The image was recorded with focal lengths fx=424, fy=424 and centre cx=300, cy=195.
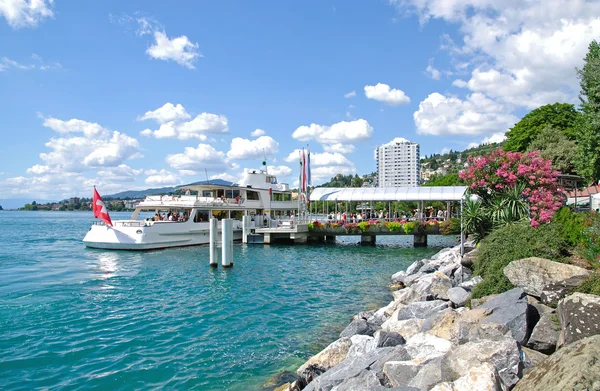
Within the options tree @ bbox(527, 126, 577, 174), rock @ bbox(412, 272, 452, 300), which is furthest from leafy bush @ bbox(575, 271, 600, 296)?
tree @ bbox(527, 126, 577, 174)

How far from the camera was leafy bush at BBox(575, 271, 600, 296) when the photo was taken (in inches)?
287

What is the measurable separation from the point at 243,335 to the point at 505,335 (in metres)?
7.52

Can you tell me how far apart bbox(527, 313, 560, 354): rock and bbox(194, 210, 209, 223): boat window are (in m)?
32.7

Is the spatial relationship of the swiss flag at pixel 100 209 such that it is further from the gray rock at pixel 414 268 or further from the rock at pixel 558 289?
the rock at pixel 558 289

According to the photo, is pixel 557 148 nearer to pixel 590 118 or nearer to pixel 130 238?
pixel 590 118

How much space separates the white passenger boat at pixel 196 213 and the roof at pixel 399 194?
564 cm

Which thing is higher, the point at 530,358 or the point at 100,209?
the point at 100,209

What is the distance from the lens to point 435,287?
13.5 m

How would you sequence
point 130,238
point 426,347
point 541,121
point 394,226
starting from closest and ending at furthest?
point 426,347 → point 130,238 → point 394,226 → point 541,121

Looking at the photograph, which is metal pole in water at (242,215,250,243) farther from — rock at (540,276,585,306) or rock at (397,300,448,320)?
rock at (540,276,585,306)

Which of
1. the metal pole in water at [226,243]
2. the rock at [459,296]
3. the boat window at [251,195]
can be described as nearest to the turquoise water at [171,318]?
the metal pole in water at [226,243]

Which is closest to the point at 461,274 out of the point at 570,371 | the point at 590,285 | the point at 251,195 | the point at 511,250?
the point at 511,250

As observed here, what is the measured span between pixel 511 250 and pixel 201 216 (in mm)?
30272

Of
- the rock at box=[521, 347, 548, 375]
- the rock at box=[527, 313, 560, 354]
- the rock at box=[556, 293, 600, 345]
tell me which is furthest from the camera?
the rock at box=[527, 313, 560, 354]
